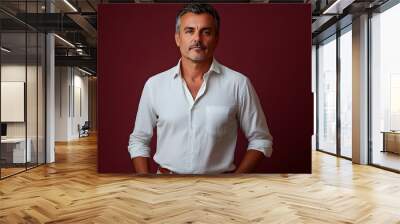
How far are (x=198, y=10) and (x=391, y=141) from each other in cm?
445

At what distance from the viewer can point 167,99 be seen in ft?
19.4

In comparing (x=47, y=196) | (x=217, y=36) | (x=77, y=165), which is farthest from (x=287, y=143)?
(x=77, y=165)

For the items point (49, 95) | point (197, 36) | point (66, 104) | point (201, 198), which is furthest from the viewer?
point (66, 104)

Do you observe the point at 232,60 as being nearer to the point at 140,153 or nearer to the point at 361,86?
the point at 140,153

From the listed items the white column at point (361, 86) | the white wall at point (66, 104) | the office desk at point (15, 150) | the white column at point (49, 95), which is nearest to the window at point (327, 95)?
the white column at point (361, 86)

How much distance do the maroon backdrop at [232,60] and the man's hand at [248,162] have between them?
19 centimetres

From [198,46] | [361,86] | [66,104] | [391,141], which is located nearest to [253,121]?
[198,46]

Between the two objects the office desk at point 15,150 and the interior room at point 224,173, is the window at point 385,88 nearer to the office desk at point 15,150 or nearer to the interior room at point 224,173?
the interior room at point 224,173

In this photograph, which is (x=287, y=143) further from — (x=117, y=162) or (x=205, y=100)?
(x=117, y=162)

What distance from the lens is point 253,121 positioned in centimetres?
607

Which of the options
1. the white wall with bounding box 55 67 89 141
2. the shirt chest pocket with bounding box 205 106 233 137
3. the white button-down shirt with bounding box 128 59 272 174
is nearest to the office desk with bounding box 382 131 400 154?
the white button-down shirt with bounding box 128 59 272 174

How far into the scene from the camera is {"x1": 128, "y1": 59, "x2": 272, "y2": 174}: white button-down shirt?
5902mm

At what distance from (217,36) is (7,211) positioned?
344cm

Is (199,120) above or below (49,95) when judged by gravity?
below
